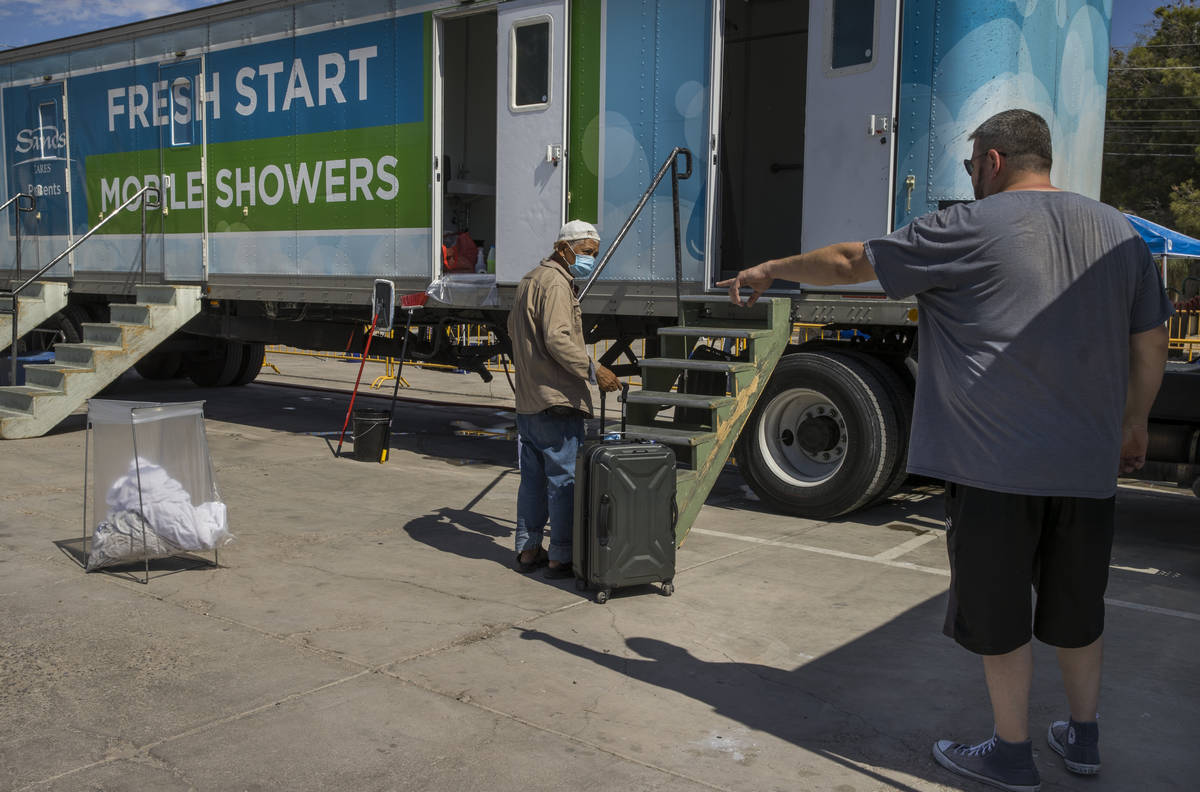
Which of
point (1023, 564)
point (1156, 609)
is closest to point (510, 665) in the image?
point (1023, 564)

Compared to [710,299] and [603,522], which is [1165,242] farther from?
[603,522]

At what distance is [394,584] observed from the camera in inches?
217

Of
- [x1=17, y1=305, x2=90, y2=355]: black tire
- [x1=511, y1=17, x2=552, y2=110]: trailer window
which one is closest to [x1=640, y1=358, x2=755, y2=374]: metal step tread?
[x1=511, y1=17, x2=552, y2=110]: trailer window

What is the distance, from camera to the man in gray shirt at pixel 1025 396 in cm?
315

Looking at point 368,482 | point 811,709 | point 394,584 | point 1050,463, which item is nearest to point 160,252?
point 368,482

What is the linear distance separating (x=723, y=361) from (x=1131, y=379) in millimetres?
3876

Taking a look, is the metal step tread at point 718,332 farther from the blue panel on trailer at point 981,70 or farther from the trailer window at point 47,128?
the trailer window at point 47,128

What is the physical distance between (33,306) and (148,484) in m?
7.98

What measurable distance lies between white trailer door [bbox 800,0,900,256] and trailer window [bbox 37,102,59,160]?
9.52 m

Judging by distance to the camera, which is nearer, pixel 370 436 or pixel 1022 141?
pixel 1022 141

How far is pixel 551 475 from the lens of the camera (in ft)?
18.6

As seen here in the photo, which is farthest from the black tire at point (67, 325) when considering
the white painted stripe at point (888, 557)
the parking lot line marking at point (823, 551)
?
the white painted stripe at point (888, 557)

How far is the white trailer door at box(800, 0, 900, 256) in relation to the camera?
6.88m

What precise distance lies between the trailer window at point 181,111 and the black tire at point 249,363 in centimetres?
404
